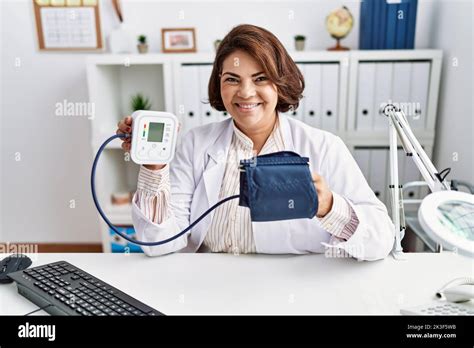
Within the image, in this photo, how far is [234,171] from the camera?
1095mm

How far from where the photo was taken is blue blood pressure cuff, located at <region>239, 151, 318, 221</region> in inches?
22.9

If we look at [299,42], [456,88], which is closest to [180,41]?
[299,42]

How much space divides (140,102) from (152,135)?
3.92 ft

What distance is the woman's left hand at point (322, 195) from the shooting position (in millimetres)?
656

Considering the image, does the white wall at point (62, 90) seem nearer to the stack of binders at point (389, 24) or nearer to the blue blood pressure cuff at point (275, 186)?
the stack of binders at point (389, 24)

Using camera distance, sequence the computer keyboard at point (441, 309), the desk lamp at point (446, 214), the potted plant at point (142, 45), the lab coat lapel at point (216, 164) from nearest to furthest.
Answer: the desk lamp at point (446, 214) < the computer keyboard at point (441, 309) < the lab coat lapel at point (216, 164) < the potted plant at point (142, 45)

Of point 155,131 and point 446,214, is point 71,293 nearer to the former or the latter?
point 155,131

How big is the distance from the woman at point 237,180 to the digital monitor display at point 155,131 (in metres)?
0.12

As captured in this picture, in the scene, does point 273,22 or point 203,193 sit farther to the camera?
point 273,22

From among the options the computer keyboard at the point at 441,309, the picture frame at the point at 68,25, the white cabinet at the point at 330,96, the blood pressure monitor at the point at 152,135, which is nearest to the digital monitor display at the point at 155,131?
the blood pressure monitor at the point at 152,135

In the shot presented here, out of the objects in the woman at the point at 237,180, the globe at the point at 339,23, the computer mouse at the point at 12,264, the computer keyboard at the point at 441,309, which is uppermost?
the globe at the point at 339,23
